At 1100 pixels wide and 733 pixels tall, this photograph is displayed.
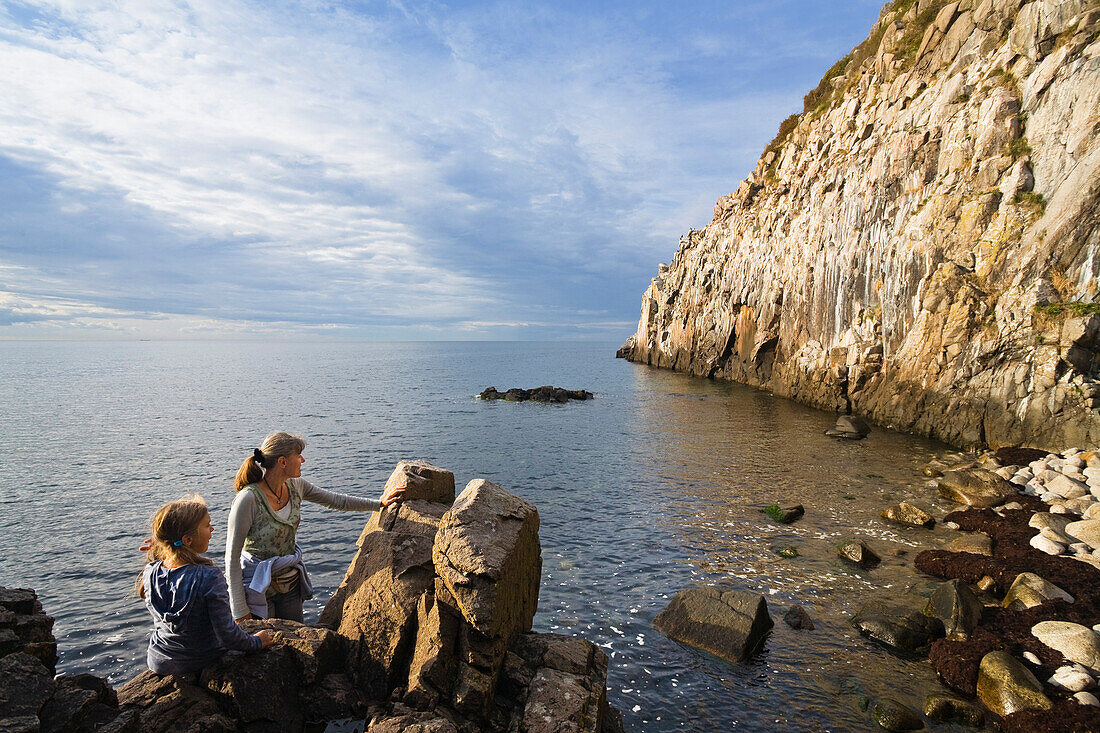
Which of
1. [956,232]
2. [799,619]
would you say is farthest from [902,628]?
[956,232]

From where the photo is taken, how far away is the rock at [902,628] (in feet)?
36.9

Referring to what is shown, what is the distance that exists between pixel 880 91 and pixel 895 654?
47416mm

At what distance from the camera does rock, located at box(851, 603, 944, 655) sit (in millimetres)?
11250

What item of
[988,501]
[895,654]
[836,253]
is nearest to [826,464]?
[988,501]

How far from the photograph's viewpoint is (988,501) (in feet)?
64.2

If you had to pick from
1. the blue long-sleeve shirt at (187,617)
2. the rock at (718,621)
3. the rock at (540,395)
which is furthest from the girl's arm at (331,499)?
the rock at (540,395)

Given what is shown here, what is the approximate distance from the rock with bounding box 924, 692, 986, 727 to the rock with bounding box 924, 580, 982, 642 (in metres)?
2.52

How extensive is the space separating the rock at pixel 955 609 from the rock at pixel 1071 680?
5.60 feet

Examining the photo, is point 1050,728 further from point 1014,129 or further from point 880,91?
point 880,91

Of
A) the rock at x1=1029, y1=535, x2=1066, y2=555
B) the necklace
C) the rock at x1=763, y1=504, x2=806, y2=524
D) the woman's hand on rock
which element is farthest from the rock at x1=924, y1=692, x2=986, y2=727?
the necklace

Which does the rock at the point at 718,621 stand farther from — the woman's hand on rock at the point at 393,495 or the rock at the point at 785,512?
the rock at the point at 785,512

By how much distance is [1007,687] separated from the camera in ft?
30.1

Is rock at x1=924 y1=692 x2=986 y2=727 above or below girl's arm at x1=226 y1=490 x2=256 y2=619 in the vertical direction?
below

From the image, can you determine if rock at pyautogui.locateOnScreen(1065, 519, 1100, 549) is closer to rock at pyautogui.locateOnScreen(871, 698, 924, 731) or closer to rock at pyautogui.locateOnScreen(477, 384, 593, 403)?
rock at pyautogui.locateOnScreen(871, 698, 924, 731)
